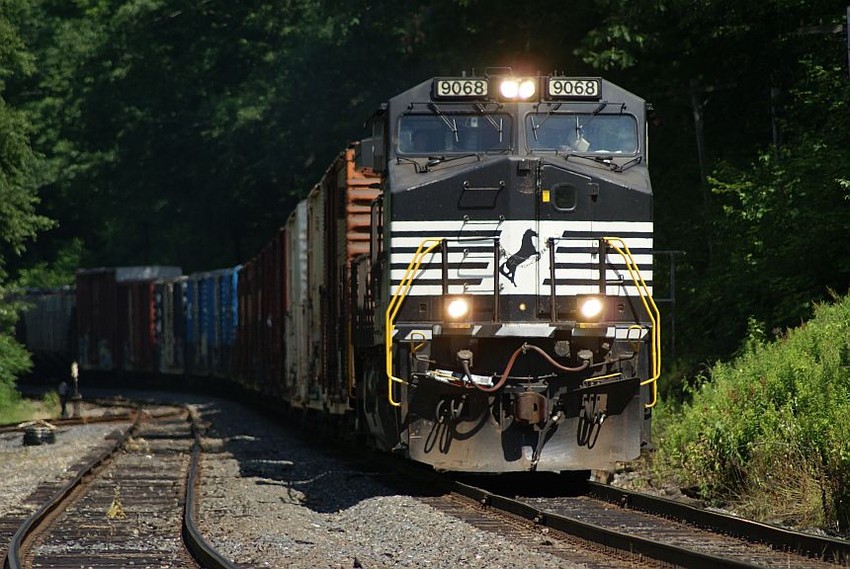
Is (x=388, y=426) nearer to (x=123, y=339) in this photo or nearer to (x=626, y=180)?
(x=626, y=180)

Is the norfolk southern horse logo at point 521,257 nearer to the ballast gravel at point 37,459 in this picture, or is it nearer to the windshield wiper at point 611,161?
the windshield wiper at point 611,161

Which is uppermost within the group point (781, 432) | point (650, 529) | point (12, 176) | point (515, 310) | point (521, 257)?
point (12, 176)

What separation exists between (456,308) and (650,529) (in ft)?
8.85

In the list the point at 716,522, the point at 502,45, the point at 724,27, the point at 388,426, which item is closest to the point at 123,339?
the point at 502,45

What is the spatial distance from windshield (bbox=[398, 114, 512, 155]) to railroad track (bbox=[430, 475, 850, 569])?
10.3 ft

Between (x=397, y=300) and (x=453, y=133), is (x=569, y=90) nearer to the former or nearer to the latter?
(x=453, y=133)

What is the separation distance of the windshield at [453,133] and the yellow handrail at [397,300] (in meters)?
1.01

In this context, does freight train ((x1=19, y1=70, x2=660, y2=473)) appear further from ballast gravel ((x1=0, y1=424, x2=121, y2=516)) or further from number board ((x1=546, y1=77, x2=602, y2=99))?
ballast gravel ((x1=0, y1=424, x2=121, y2=516))

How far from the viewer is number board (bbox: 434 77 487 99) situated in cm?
1260

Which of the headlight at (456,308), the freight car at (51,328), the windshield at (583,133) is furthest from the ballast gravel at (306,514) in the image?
the freight car at (51,328)

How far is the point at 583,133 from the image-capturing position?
1272cm

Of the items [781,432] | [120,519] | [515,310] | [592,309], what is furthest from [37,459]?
[781,432]

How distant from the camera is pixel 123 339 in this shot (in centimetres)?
4519

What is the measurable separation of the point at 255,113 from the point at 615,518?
34151 millimetres
